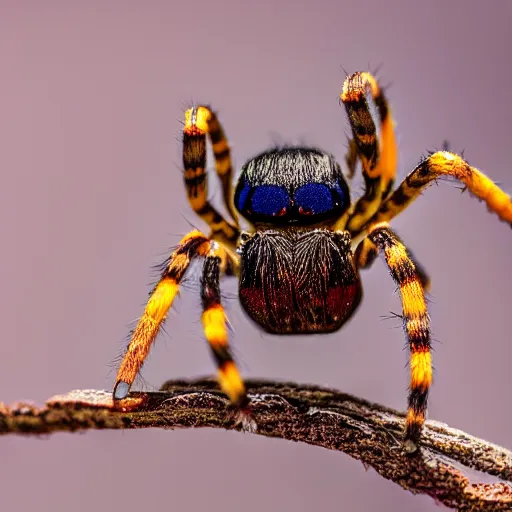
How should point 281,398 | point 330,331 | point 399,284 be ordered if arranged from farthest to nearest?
point 330,331 → point 399,284 → point 281,398

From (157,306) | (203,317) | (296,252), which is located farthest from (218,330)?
(296,252)

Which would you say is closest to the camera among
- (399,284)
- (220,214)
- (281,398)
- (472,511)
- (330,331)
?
(472,511)

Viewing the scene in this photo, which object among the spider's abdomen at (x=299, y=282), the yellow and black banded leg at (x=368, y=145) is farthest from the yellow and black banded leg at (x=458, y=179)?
the spider's abdomen at (x=299, y=282)

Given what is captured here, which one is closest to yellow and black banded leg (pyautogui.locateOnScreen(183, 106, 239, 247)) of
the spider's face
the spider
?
the spider

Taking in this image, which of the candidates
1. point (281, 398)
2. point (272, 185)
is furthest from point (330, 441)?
point (272, 185)

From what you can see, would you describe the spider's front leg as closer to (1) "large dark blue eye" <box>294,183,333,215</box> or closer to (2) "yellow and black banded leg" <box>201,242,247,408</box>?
(2) "yellow and black banded leg" <box>201,242,247,408</box>

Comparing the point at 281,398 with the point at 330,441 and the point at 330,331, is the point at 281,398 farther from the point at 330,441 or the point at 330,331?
the point at 330,331

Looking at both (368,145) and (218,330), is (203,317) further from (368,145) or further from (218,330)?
(368,145)
